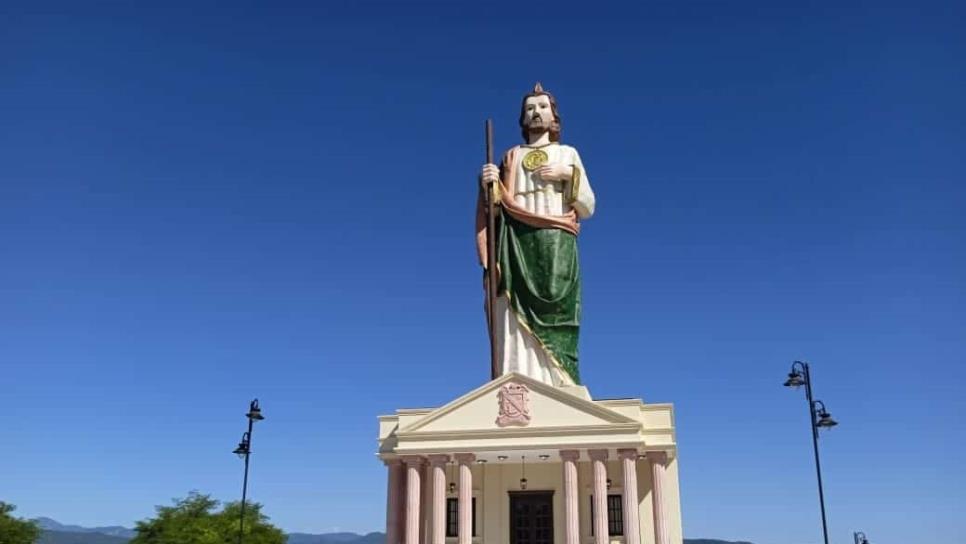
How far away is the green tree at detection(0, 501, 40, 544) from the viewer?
53.4m

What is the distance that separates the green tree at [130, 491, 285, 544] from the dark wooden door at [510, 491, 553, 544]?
29.2 meters

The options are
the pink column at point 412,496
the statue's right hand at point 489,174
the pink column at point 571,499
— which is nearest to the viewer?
the pink column at point 571,499

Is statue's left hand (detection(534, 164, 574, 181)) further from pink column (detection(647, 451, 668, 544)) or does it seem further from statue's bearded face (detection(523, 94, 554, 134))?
pink column (detection(647, 451, 668, 544))

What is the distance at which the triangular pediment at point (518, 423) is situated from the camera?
30688 millimetres

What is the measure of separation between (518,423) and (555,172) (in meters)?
12.8

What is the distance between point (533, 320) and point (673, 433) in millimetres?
7788

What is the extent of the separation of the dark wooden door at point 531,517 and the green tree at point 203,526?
95.9 ft

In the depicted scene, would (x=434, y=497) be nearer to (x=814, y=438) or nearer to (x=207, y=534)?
(x=814, y=438)

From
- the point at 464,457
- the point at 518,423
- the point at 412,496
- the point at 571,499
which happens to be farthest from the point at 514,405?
the point at 412,496

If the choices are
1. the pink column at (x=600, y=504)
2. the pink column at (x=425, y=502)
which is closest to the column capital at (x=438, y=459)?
the pink column at (x=425, y=502)

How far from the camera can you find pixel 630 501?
29.8 metres

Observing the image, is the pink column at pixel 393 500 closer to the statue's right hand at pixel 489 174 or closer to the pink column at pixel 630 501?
the pink column at pixel 630 501

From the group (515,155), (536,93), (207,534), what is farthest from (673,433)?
(207,534)

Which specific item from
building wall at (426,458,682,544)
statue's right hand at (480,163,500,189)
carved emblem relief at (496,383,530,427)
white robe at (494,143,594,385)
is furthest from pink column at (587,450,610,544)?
statue's right hand at (480,163,500,189)
